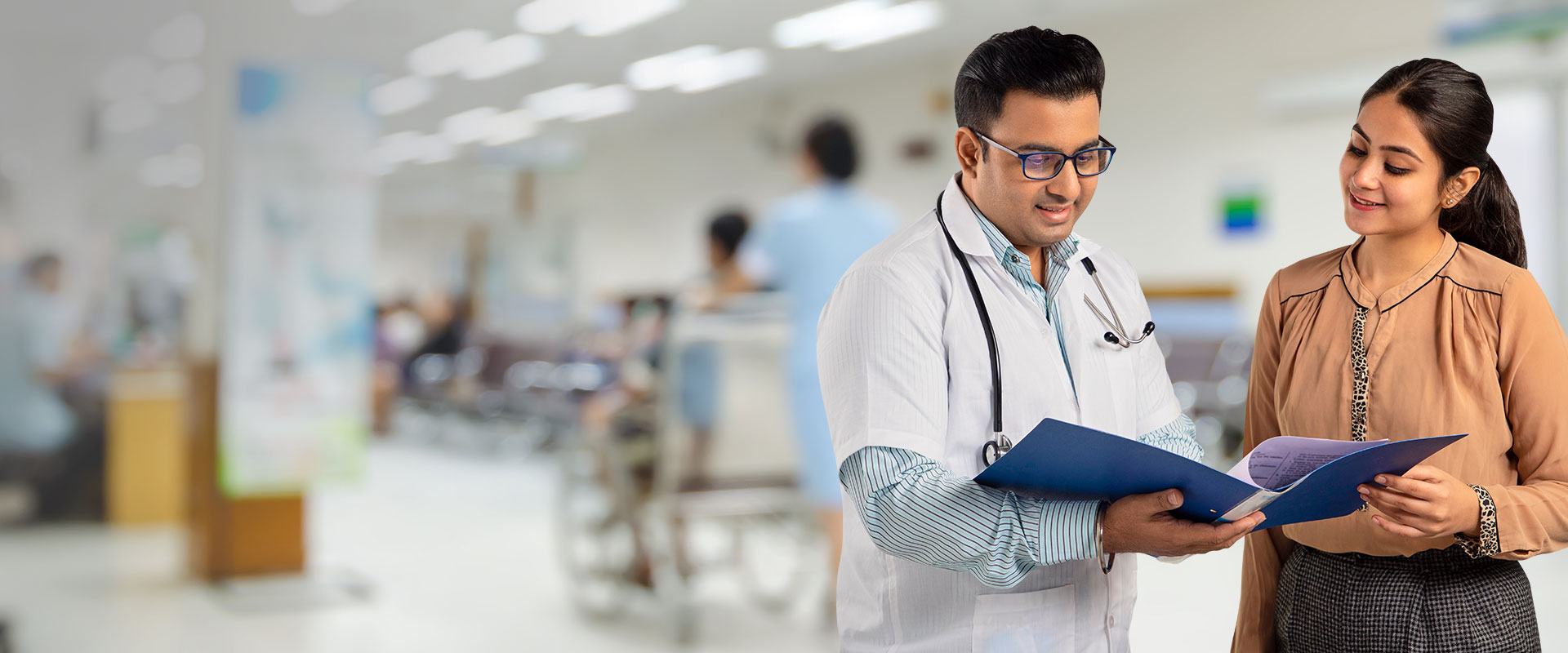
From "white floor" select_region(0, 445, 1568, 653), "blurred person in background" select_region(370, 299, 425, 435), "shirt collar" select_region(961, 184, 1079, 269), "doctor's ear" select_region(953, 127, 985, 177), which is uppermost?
"doctor's ear" select_region(953, 127, 985, 177)

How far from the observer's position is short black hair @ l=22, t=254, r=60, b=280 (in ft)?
14.9

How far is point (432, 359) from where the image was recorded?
10.5 m

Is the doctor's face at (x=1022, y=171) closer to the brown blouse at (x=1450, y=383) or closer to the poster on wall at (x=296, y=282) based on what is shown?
the brown blouse at (x=1450, y=383)

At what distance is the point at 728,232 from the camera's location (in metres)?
3.98

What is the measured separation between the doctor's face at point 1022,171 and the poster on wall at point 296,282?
3822mm

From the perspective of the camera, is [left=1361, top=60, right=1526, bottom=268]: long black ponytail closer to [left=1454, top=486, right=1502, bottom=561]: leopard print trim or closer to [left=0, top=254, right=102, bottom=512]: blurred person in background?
[left=1454, top=486, right=1502, bottom=561]: leopard print trim

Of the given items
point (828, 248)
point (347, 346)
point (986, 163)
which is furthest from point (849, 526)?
point (347, 346)

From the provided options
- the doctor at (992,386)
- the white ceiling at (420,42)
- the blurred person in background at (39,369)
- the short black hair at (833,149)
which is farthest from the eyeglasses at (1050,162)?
the blurred person in background at (39,369)

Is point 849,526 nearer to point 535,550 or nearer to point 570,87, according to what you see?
point 535,550

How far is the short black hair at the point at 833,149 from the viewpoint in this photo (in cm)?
314

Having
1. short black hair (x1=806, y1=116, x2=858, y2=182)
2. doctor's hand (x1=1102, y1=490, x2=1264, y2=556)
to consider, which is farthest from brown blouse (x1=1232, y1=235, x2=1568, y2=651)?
short black hair (x1=806, y1=116, x2=858, y2=182)

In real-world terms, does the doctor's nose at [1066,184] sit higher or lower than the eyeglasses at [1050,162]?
lower

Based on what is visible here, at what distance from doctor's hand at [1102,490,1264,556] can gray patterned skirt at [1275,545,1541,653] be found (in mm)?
246

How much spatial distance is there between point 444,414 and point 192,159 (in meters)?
5.37
